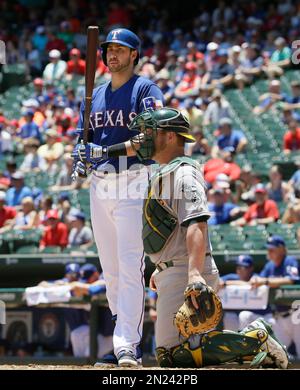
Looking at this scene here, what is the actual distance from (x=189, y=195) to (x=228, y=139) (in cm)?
804

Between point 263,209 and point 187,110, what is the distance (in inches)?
132

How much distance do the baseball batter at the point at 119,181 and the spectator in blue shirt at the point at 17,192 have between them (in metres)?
7.31

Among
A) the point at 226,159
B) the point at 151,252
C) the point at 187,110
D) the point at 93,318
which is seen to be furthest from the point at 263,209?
the point at 151,252

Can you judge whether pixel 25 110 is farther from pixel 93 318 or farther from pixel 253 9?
pixel 93 318

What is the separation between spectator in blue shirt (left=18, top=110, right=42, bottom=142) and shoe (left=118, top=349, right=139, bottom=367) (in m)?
9.93

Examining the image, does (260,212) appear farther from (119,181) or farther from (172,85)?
(119,181)

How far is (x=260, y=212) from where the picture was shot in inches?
426

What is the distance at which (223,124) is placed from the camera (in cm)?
1249

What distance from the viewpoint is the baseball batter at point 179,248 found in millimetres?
4617

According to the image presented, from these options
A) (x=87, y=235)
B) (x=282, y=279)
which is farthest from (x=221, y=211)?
(x=282, y=279)

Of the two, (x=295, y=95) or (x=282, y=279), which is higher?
(x=295, y=95)

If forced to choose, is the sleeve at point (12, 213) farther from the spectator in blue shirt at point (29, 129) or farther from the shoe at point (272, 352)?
the shoe at point (272, 352)

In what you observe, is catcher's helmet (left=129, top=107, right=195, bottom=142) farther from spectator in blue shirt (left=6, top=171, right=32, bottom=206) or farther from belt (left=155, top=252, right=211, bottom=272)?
spectator in blue shirt (left=6, top=171, right=32, bottom=206)

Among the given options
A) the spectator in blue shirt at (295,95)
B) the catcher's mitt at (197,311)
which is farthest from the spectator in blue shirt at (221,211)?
the catcher's mitt at (197,311)
